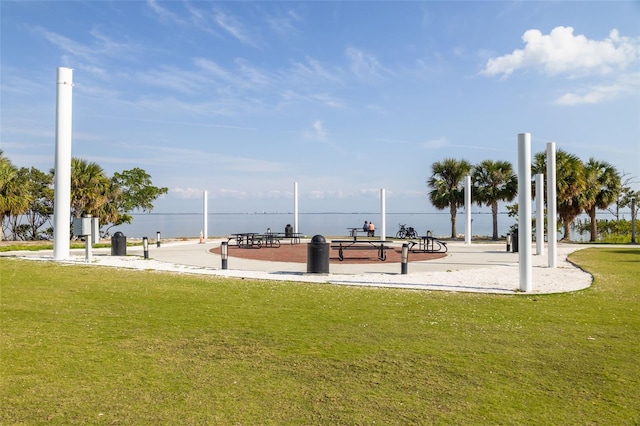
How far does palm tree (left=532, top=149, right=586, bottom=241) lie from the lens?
29.4m

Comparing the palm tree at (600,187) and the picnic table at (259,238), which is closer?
the picnic table at (259,238)

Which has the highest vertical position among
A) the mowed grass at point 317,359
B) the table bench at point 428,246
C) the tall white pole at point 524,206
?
the tall white pole at point 524,206

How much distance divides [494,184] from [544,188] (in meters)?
3.36

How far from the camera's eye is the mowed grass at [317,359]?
3.69 m

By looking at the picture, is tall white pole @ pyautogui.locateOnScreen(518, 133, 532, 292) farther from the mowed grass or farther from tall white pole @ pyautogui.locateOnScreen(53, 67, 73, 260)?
tall white pole @ pyautogui.locateOnScreen(53, 67, 73, 260)

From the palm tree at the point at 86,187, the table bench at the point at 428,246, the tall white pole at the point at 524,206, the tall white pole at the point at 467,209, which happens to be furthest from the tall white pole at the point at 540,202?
the palm tree at the point at 86,187

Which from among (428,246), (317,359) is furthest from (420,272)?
(428,246)

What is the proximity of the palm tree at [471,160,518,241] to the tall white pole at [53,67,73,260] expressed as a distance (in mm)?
26550

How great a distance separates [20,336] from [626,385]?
6.66 meters

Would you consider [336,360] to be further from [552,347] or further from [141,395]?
[552,347]

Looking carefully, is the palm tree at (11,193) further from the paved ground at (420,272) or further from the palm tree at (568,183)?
the palm tree at (568,183)

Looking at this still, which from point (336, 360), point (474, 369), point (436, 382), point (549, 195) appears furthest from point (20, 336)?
point (549, 195)

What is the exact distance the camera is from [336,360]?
16.2 feet

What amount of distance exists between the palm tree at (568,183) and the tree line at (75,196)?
28.0 metres
